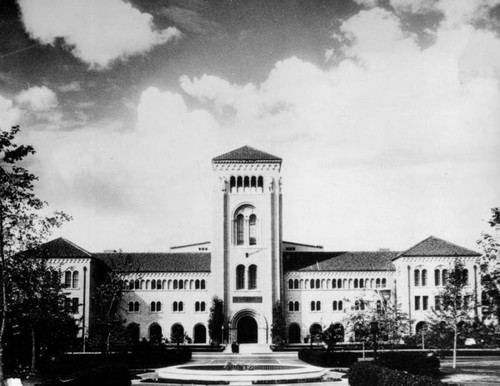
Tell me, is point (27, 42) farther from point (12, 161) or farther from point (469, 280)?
point (469, 280)

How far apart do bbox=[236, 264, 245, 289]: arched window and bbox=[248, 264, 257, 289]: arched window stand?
26.9 inches

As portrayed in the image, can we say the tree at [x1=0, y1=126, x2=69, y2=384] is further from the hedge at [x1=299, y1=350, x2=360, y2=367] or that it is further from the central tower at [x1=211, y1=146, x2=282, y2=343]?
the central tower at [x1=211, y1=146, x2=282, y2=343]

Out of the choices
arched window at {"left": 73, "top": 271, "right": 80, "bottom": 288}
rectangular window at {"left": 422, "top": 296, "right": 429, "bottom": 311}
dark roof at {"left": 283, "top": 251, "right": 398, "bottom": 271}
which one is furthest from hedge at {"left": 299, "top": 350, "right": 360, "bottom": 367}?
arched window at {"left": 73, "top": 271, "right": 80, "bottom": 288}

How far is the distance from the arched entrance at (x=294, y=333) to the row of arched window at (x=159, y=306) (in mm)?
10213

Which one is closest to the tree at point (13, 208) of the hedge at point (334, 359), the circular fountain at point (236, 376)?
the circular fountain at point (236, 376)

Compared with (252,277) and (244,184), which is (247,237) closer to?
A: (252,277)

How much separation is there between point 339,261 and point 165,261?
20.7 m

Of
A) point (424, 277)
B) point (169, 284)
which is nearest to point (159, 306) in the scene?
point (169, 284)

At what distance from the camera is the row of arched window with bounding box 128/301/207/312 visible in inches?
3270

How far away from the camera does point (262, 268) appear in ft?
266

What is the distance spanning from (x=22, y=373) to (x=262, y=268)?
5280 cm

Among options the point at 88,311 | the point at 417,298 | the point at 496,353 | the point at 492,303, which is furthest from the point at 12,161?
the point at 417,298

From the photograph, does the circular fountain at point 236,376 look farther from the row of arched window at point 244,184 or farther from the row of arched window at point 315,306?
the row of arched window at point 315,306

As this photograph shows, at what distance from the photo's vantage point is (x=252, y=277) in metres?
81.3
